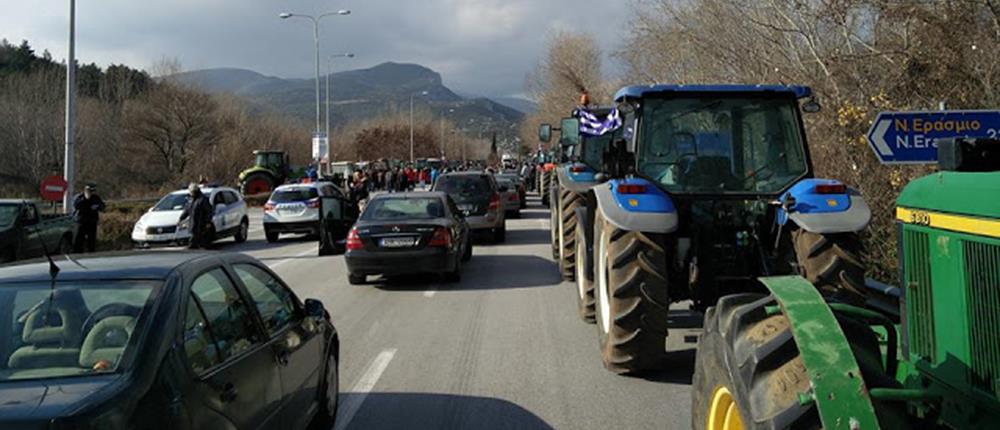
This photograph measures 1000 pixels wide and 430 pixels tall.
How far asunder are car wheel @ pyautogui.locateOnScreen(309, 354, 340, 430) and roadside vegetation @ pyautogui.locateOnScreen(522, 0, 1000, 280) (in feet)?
25.4

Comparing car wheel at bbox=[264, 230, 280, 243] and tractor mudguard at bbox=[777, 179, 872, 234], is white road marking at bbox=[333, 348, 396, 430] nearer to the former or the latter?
tractor mudguard at bbox=[777, 179, 872, 234]

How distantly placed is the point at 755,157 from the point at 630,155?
1.17 meters

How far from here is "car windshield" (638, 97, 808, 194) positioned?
760 cm

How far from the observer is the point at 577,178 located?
1200 cm

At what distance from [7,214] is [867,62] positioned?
54.2ft

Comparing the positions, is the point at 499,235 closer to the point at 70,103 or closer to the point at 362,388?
the point at 70,103

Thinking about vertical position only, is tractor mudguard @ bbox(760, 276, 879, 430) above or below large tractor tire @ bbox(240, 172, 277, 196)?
below

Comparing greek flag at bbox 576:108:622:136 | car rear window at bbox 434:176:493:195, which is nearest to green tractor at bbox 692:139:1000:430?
greek flag at bbox 576:108:622:136

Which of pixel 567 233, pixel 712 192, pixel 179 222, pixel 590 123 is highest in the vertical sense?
pixel 590 123

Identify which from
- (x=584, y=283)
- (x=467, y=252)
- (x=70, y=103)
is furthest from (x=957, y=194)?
(x=70, y=103)

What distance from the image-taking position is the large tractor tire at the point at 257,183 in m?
46.0

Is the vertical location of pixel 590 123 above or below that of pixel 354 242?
above

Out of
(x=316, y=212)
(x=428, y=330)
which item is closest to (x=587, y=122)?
(x=428, y=330)

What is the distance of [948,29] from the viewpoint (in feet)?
38.8
